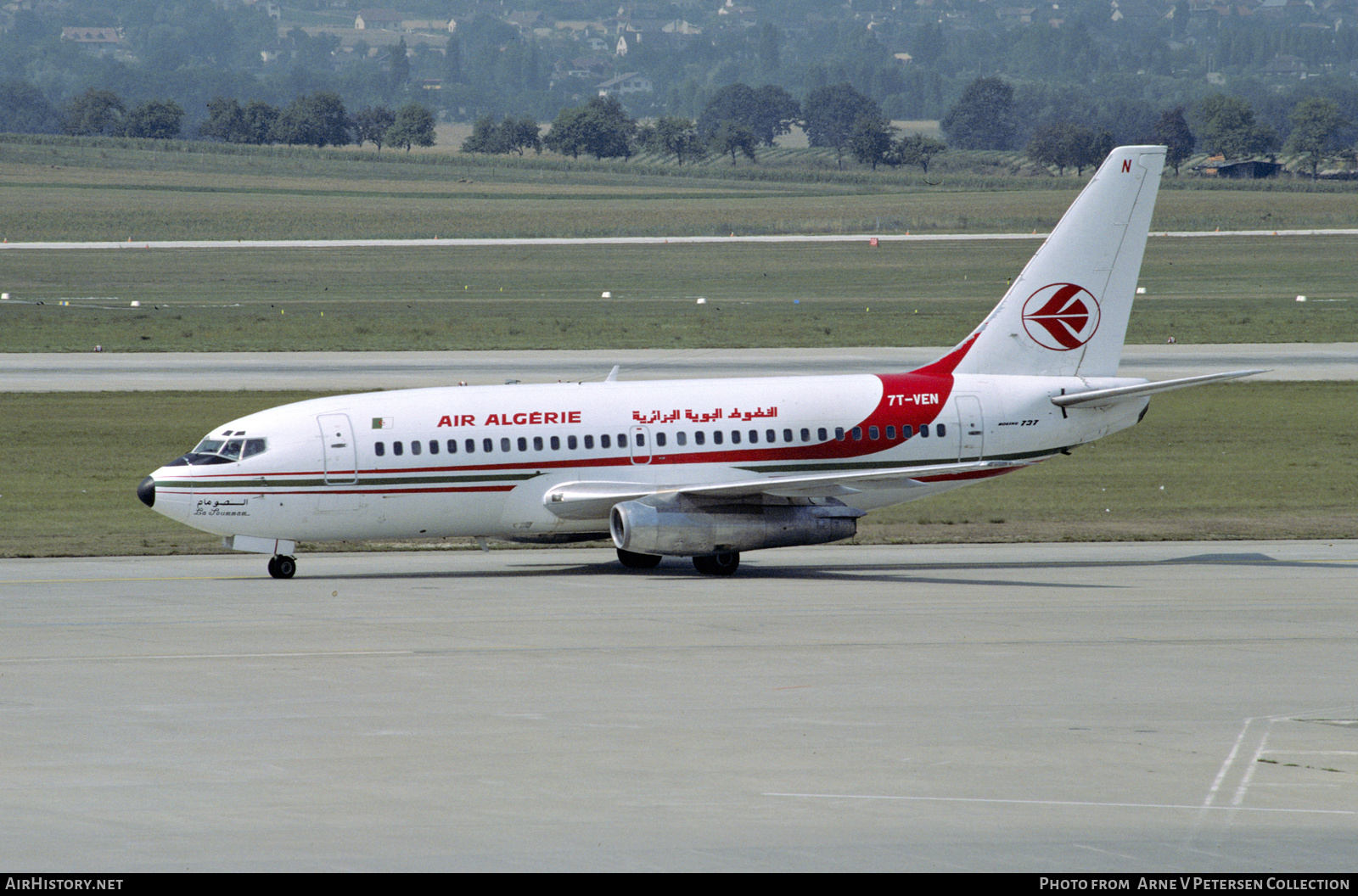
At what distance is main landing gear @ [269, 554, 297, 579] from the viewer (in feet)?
113

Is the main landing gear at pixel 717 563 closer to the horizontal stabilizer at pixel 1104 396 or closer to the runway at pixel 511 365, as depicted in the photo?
the horizontal stabilizer at pixel 1104 396

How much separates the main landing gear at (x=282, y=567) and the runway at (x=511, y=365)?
30475mm

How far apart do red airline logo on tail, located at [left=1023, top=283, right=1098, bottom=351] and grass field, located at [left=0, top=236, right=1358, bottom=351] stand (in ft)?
145

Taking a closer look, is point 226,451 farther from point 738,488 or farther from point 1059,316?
point 1059,316

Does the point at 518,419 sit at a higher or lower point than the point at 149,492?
higher

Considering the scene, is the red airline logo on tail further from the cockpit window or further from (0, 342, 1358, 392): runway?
(0, 342, 1358, 392): runway

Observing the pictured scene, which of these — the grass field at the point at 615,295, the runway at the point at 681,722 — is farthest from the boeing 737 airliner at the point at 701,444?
the grass field at the point at 615,295

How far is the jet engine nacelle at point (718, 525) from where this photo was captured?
110ft

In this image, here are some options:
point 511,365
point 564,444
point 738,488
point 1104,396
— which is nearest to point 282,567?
point 564,444

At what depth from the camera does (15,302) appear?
108 metres

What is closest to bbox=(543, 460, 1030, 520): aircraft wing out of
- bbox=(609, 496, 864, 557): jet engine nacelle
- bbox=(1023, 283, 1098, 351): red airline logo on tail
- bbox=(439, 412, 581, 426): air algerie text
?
bbox=(609, 496, 864, 557): jet engine nacelle

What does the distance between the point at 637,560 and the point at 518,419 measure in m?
4.00

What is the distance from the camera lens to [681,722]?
2092cm
